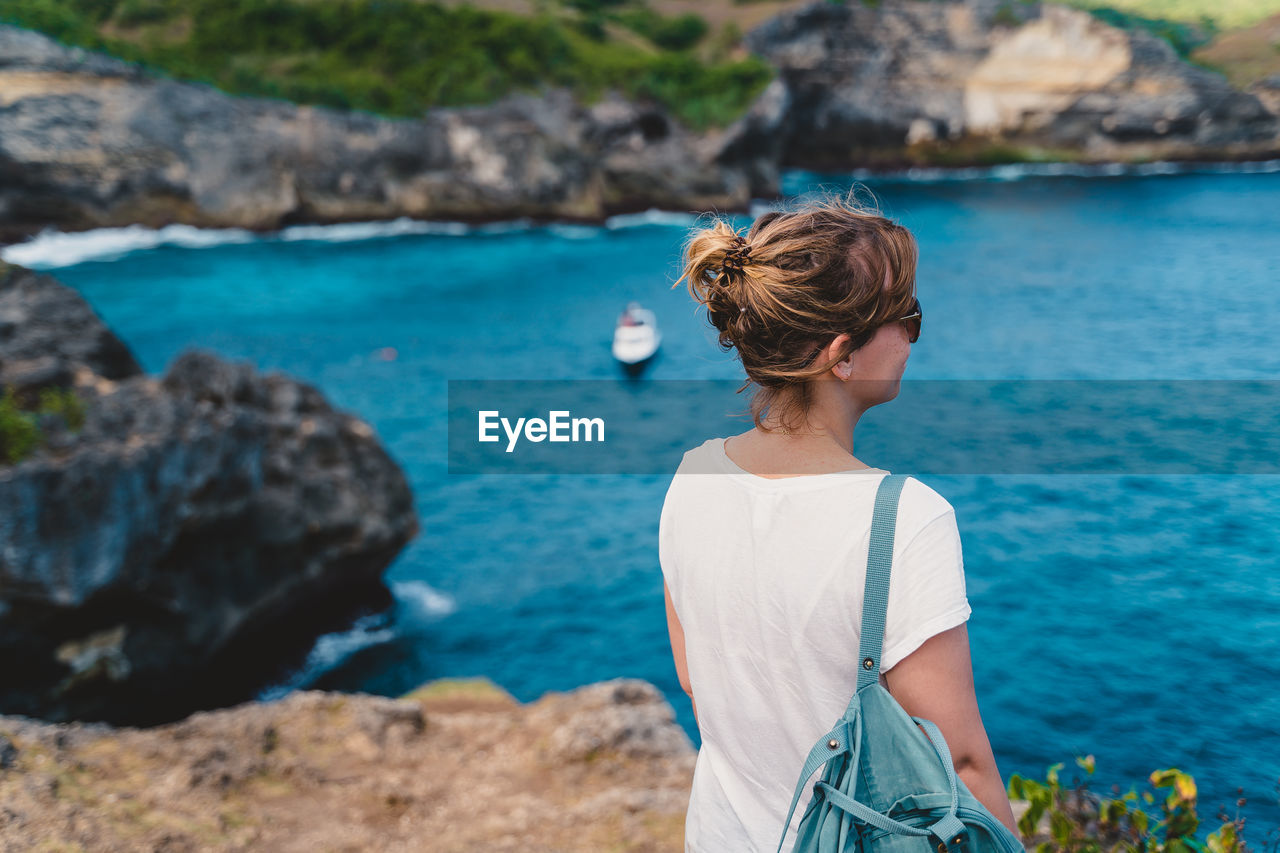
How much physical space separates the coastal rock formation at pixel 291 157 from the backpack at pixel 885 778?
155 feet

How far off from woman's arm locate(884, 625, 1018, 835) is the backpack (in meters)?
0.04

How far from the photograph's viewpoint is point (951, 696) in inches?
70.9

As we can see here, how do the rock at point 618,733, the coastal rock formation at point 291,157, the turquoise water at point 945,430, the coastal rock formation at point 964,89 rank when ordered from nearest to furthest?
1. the turquoise water at point 945,430
2. the rock at point 618,733
3. the coastal rock formation at point 291,157
4. the coastal rock formation at point 964,89

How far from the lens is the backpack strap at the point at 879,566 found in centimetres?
174

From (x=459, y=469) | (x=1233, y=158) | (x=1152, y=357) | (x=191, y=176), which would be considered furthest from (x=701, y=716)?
(x=1233, y=158)

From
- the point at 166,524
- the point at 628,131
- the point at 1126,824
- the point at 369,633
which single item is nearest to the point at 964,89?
the point at 628,131

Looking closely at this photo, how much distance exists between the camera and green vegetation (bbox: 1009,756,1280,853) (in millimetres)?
4410

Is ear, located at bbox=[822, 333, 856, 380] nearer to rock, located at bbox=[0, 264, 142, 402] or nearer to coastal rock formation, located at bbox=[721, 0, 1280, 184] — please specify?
rock, located at bbox=[0, 264, 142, 402]

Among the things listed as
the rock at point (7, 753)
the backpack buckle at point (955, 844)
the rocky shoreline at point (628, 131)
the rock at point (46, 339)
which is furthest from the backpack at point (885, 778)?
the rocky shoreline at point (628, 131)

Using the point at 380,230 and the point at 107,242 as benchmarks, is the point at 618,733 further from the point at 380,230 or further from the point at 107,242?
the point at 107,242

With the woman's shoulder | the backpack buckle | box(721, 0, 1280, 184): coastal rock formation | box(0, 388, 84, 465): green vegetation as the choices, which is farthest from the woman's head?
box(721, 0, 1280, 184): coastal rock formation

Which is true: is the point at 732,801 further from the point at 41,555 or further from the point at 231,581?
the point at 231,581

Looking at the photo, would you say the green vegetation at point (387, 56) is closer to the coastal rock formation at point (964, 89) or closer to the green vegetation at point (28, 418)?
the coastal rock formation at point (964, 89)

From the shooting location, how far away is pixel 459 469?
77.0 ft
